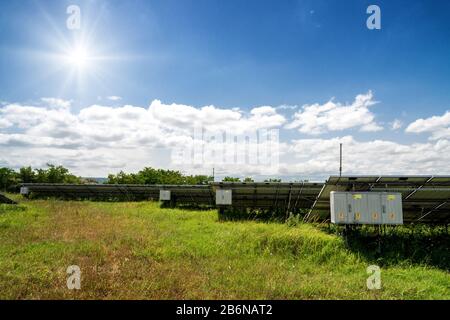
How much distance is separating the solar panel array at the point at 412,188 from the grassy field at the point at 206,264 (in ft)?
4.49

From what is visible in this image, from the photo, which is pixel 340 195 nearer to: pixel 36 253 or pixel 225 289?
pixel 225 289

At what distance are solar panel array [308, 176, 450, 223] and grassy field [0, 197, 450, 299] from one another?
4.49 feet

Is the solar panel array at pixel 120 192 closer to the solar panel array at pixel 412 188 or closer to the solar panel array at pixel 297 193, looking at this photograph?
the solar panel array at pixel 297 193

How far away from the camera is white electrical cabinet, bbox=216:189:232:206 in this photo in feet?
58.0

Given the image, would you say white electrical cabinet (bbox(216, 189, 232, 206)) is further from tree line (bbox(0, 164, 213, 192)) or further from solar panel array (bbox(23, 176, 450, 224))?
tree line (bbox(0, 164, 213, 192))

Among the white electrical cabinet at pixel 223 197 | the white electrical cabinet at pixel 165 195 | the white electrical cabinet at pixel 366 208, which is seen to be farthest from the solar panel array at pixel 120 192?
the white electrical cabinet at pixel 366 208

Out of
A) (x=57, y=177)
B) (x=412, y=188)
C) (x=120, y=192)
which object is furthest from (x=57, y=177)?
(x=412, y=188)

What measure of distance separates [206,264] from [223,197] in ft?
30.0

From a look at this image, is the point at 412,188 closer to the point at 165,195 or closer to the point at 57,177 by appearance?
the point at 165,195

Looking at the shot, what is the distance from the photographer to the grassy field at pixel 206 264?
670cm

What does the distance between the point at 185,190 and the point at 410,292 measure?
16.8m

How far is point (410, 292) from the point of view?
6945mm

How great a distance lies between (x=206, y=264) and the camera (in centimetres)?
862
